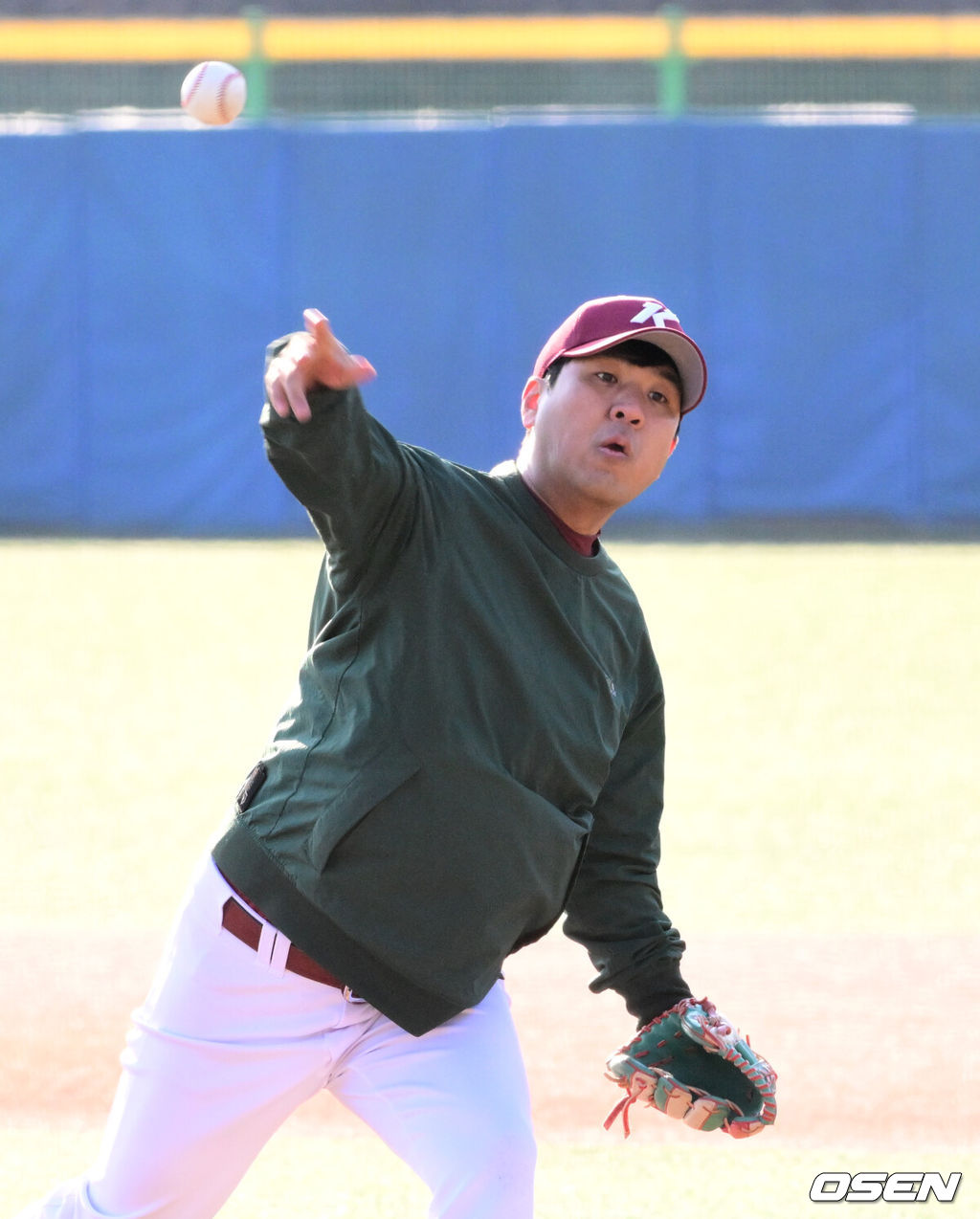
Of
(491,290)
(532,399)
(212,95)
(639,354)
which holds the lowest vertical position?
(491,290)

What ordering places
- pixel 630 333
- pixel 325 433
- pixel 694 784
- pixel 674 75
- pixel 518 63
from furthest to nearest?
pixel 518 63, pixel 674 75, pixel 694 784, pixel 630 333, pixel 325 433

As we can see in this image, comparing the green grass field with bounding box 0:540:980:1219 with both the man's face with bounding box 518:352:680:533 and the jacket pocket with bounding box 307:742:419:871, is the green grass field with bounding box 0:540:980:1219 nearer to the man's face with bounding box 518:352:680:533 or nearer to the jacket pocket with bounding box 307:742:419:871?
the jacket pocket with bounding box 307:742:419:871

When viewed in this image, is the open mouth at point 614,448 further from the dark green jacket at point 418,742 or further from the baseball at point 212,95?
the baseball at point 212,95

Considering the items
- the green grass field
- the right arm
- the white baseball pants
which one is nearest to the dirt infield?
the green grass field

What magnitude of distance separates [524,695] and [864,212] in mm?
14406

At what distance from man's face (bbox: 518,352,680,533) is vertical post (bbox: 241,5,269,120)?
15.0 meters

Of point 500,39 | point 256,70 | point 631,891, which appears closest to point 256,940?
point 631,891

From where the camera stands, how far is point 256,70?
17641 millimetres

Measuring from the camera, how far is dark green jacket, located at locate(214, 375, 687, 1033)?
111 inches

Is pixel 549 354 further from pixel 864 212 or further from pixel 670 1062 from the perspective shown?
pixel 864 212

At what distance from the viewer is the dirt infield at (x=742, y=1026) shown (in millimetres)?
4598

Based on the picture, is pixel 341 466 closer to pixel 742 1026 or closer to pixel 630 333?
pixel 630 333

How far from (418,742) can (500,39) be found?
57.5 feet

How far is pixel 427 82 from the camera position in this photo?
17.9 metres
